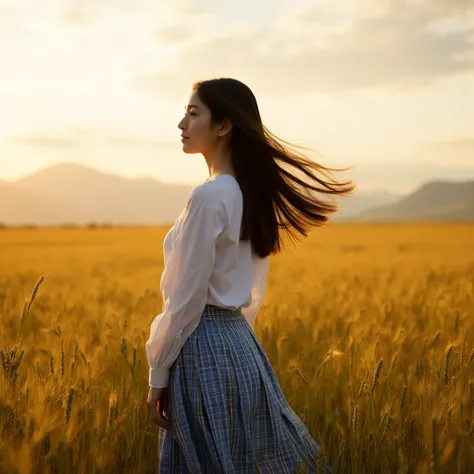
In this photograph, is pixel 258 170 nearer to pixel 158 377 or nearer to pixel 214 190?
pixel 214 190

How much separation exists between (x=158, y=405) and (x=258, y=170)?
82 cm

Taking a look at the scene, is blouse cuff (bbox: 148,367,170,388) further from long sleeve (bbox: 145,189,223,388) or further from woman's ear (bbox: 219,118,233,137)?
woman's ear (bbox: 219,118,233,137)

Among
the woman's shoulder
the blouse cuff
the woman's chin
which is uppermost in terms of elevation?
the woman's chin

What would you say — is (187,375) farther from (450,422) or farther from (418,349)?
(418,349)

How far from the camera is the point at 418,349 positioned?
364 centimetres

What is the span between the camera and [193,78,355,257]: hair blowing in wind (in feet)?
7.18

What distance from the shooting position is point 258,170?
2.24 metres

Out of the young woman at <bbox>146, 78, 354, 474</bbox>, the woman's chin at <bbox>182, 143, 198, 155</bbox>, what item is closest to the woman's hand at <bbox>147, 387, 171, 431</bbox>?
the young woman at <bbox>146, 78, 354, 474</bbox>

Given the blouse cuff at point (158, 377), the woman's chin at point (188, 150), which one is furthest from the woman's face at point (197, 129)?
the blouse cuff at point (158, 377)

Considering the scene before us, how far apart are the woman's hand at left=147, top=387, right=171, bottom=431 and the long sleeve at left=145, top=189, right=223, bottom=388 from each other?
3 centimetres

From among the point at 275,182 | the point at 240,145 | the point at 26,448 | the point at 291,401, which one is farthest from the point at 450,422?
the point at 26,448

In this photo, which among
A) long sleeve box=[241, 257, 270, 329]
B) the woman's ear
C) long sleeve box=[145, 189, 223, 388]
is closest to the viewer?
long sleeve box=[145, 189, 223, 388]

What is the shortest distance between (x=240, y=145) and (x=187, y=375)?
0.75 meters

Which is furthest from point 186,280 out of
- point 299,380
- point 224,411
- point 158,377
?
point 299,380
